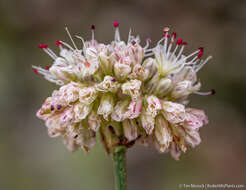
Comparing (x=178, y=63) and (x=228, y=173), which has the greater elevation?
(x=178, y=63)

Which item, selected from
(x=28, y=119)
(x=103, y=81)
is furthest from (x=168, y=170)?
(x=103, y=81)

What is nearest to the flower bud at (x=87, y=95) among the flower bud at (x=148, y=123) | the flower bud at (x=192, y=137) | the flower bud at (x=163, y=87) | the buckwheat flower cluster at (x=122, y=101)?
the buckwheat flower cluster at (x=122, y=101)

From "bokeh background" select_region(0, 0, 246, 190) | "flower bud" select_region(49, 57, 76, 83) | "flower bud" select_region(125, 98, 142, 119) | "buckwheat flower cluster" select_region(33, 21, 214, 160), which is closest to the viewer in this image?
"flower bud" select_region(125, 98, 142, 119)

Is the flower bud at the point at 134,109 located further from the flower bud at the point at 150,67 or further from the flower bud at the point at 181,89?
the flower bud at the point at 181,89

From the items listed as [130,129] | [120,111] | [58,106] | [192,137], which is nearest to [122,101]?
[120,111]

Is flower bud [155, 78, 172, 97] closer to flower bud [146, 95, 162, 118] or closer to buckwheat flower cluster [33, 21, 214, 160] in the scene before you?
buckwheat flower cluster [33, 21, 214, 160]

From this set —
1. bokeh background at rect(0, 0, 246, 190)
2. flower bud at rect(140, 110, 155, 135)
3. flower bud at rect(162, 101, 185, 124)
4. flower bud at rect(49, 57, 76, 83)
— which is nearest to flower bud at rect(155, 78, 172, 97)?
flower bud at rect(162, 101, 185, 124)

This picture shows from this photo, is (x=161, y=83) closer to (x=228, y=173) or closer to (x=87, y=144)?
(x=87, y=144)

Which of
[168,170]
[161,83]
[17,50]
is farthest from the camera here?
[17,50]
